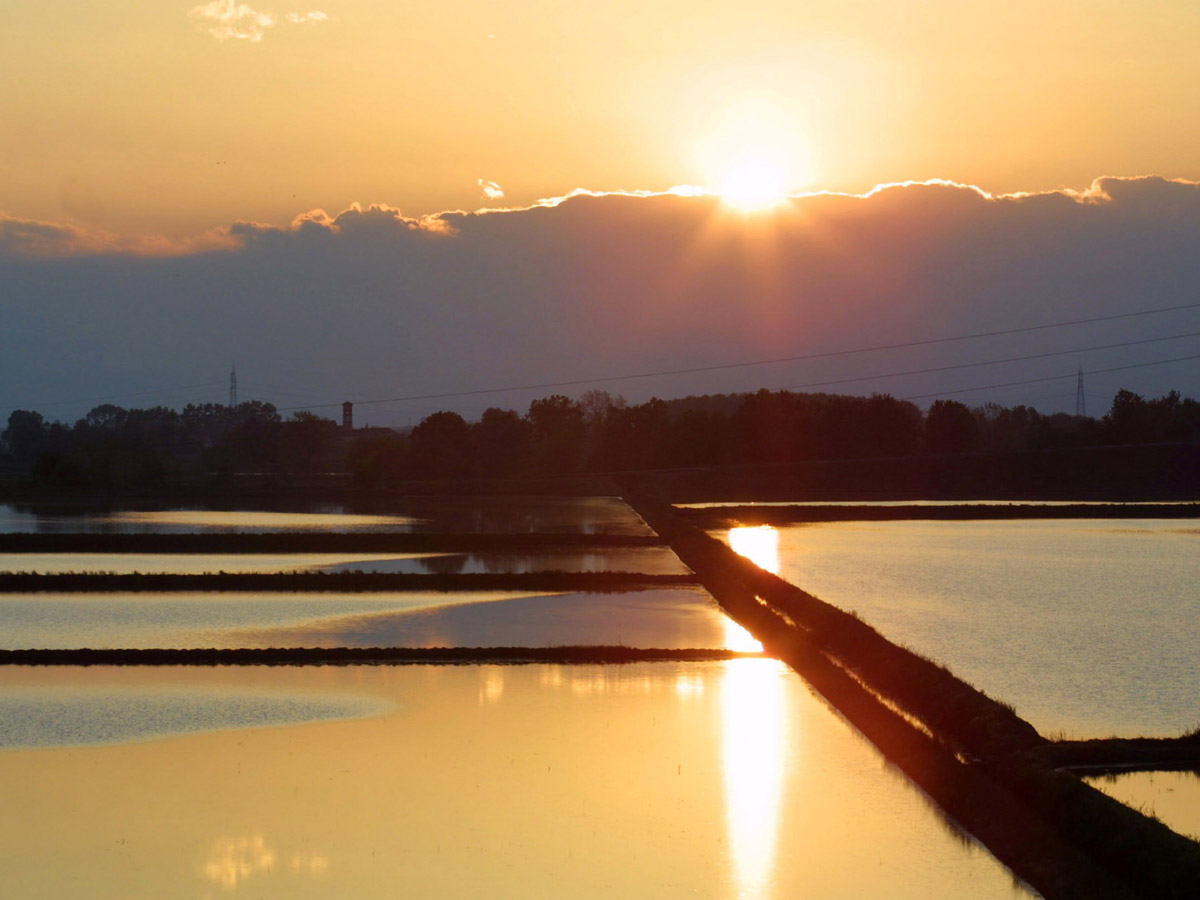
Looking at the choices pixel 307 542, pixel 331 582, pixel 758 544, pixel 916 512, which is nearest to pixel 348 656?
pixel 331 582

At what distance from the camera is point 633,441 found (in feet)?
286

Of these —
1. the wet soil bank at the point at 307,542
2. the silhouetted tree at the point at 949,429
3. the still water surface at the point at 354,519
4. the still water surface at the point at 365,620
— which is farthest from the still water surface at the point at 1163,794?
the silhouetted tree at the point at 949,429

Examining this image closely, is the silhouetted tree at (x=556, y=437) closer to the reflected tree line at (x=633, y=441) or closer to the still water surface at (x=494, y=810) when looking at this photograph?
the reflected tree line at (x=633, y=441)

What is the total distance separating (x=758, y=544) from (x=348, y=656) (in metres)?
17.0

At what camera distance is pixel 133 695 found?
1266 centimetres

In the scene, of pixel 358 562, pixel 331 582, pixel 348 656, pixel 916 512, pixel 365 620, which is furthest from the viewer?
pixel 916 512

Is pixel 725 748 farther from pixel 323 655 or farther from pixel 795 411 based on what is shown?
pixel 795 411

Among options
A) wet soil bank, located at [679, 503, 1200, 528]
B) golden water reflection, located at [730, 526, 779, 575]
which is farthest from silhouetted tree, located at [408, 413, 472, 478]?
golden water reflection, located at [730, 526, 779, 575]

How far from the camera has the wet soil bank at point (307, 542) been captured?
95.2 feet

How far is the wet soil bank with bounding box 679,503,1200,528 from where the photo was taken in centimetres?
3947

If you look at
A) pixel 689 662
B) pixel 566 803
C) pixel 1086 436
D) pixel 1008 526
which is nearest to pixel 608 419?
pixel 1086 436

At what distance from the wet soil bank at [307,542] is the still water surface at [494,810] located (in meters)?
16.7

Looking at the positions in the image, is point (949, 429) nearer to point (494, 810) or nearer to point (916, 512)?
point (916, 512)

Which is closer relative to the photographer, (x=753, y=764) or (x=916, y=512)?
(x=753, y=764)
